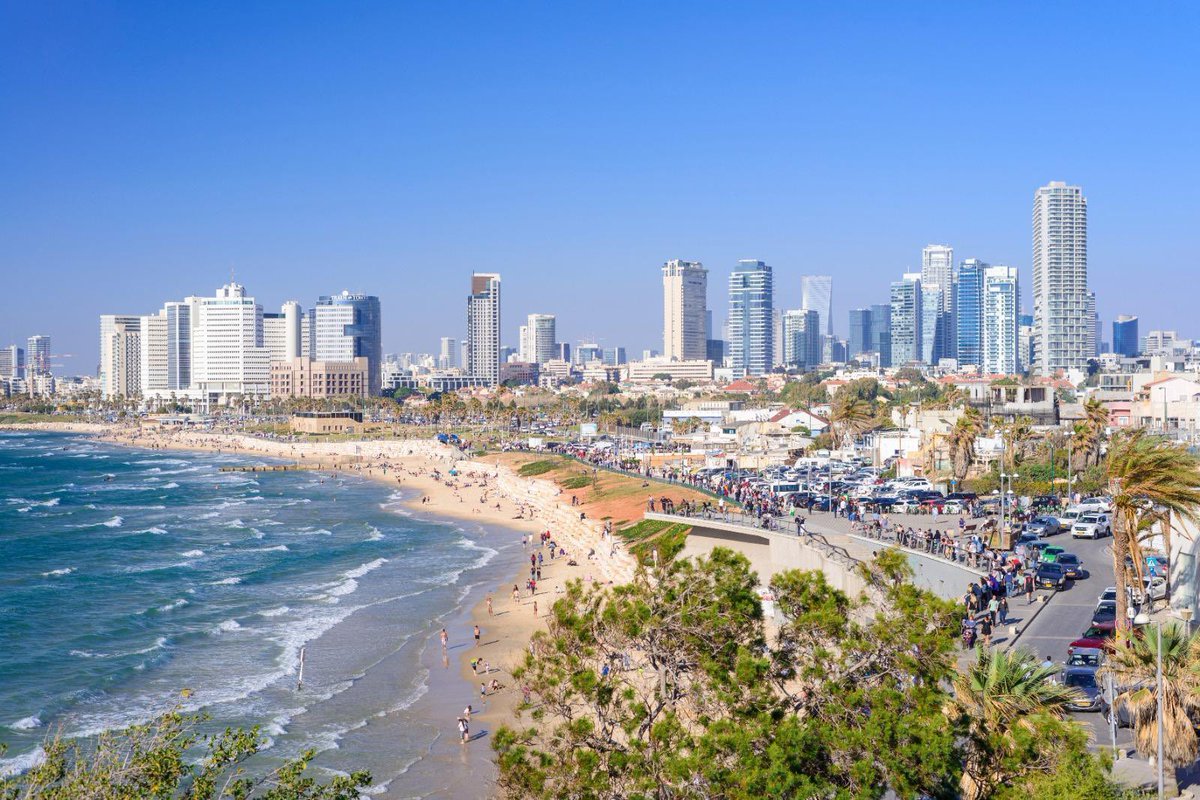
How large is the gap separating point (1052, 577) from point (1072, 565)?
6.22 feet

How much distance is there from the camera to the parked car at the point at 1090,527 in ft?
136

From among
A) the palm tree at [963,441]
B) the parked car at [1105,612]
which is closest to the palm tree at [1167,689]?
the parked car at [1105,612]

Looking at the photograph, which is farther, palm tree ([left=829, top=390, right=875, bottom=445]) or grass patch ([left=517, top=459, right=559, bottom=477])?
grass patch ([left=517, top=459, right=559, bottom=477])

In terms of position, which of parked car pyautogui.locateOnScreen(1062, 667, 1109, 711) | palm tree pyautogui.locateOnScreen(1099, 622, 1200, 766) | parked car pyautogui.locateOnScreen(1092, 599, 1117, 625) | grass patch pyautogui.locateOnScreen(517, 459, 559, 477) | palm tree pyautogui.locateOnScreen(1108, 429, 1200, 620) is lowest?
grass patch pyautogui.locateOnScreen(517, 459, 559, 477)

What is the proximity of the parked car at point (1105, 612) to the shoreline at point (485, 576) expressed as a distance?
1408 cm

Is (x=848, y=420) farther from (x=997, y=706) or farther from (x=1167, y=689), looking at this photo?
(x=997, y=706)

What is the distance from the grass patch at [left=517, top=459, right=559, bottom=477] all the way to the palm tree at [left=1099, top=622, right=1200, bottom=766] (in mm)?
73040

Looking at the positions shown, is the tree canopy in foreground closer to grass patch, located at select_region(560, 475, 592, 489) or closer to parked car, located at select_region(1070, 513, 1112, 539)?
parked car, located at select_region(1070, 513, 1112, 539)

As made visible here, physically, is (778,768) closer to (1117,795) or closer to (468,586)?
(1117,795)

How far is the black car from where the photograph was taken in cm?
3253

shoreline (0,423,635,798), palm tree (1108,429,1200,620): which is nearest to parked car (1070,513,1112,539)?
shoreline (0,423,635,798)

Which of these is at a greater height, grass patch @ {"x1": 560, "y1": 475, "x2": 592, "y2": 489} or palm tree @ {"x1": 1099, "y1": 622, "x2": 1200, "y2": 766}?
palm tree @ {"x1": 1099, "y1": 622, "x2": 1200, "y2": 766}

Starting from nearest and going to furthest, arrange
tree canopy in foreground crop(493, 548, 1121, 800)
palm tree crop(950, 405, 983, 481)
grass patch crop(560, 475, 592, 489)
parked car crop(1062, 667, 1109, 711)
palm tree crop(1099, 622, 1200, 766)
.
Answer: tree canopy in foreground crop(493, 548, 1121, 800) < palm tree crop(1099, 622, 1200, 766) < parked car crop(1062, 667, 1109, 711) < palm tree crop(950, 405, 983, 481) < grass patch crop(560, 475, 592, 489)

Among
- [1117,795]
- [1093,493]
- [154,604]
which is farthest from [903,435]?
[1117,795]
